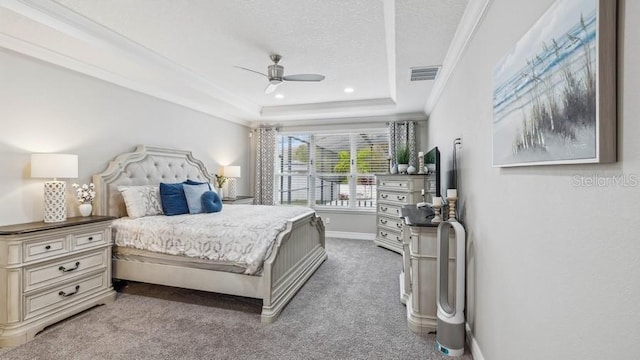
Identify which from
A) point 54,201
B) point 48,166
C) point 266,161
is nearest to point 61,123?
point 48,166

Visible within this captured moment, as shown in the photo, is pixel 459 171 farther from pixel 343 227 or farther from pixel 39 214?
pixel 39 214

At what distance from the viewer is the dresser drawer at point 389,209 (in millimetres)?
4660

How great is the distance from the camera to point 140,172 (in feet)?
12.2

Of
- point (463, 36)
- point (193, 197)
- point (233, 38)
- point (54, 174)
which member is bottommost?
point (193, 197)

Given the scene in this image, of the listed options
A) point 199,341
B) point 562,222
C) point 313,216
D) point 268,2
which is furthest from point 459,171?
point 199,341

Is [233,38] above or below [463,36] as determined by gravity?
above

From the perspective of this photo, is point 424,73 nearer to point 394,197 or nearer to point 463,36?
point 463,36

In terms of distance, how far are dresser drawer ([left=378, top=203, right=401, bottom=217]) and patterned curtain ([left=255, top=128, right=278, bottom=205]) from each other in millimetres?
2329

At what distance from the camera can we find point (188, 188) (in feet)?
11.9

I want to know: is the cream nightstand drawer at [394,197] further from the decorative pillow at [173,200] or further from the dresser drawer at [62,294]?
the dresser drawer at [62,294]

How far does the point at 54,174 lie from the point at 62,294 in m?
1.05

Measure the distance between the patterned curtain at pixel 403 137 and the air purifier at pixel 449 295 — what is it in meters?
A: 3.26

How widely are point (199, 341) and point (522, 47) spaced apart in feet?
9.02

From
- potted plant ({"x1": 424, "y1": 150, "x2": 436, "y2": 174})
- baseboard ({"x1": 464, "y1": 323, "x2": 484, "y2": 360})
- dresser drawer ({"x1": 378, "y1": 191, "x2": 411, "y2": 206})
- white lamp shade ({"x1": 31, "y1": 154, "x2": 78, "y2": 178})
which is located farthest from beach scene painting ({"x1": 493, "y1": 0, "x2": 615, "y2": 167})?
white lamp shade ({"x1": 31, "y1": 154, "x2": 78, "y2": 178})
